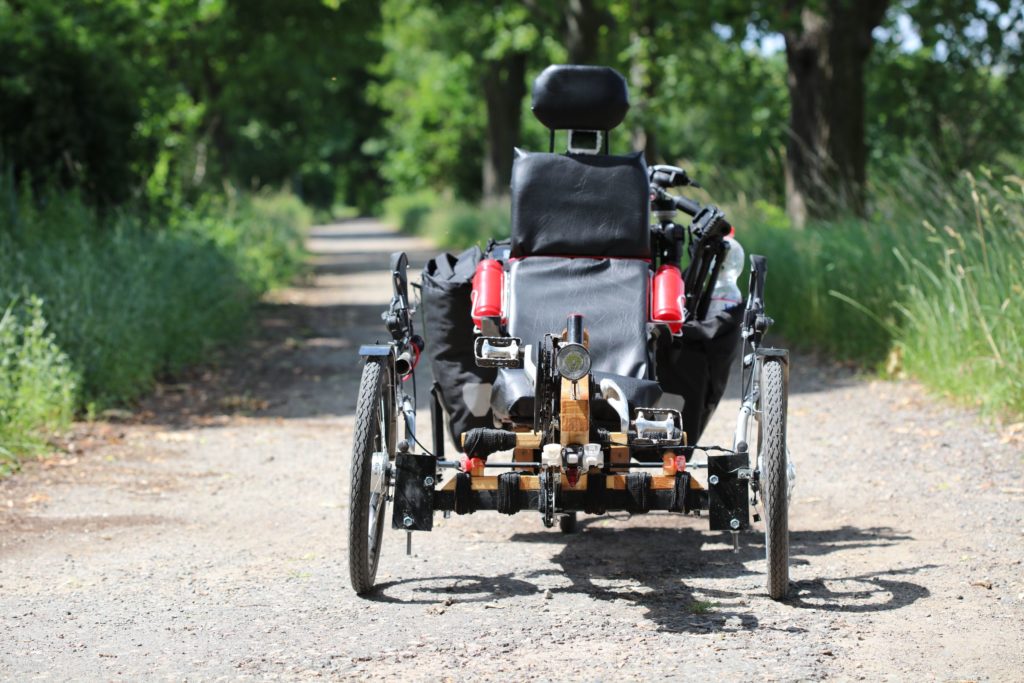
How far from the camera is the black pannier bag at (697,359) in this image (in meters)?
5.82

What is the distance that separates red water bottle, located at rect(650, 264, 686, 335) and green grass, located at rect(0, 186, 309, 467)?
3.96 meters

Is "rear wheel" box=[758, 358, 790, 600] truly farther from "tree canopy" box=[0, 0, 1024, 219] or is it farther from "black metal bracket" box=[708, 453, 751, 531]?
"tree canopy" box=[0, 0, 1024, 219]

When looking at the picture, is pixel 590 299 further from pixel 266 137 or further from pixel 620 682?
pixel 266 137

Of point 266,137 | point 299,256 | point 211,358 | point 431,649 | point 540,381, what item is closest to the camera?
point 431,649

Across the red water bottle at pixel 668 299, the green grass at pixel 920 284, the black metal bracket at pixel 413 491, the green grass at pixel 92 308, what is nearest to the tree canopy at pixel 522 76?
the green grass at pixel 920 284

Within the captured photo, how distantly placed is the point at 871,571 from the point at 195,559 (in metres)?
2.76

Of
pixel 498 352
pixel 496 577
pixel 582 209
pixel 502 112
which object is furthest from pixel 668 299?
pixel 502 112

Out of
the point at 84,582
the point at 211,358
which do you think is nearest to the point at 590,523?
the point at 84,582

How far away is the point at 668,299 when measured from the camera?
563 cm

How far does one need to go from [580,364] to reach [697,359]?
1.14 meters

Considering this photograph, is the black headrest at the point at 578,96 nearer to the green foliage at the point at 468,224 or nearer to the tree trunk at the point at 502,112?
the green foliage at the point at 468,224

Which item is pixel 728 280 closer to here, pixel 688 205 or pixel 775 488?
pixel 688 205

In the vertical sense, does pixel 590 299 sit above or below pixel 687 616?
above

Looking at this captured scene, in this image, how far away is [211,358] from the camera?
12797mm
